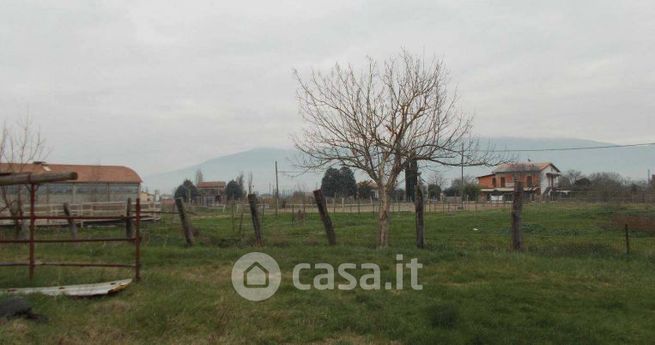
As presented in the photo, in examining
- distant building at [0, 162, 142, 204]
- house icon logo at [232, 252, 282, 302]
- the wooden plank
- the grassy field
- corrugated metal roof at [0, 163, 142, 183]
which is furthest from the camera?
corrugated metal roof at [0, 163, 142, 183]

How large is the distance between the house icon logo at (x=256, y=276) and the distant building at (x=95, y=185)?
1128 inches

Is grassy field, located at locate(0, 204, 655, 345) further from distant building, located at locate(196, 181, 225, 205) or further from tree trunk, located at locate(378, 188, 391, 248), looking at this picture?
distant building, located at locate(196, 181, 225, 205)

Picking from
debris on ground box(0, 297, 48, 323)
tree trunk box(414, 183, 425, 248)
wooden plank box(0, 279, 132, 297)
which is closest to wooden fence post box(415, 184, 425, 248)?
tree trunk box(414, 183, 425, 248)

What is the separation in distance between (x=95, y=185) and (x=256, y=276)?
110 feet

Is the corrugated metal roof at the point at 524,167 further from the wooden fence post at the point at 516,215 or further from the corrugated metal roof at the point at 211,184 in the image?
the wooden fence post at the point at 516,215

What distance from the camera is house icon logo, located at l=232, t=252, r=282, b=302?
7.61m

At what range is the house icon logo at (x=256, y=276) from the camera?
25.0ft

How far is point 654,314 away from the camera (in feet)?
21.0

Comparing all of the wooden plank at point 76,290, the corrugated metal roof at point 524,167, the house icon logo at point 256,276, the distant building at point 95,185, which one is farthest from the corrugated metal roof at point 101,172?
the corrugated metal roof at point 524,167

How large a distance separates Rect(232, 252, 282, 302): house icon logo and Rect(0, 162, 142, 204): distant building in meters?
28.7

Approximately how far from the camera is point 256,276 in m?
8.80

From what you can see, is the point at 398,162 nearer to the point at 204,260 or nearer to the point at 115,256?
the point at 204,260

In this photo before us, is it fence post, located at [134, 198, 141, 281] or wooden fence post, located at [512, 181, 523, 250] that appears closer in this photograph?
fence post, located at [134, 198, 141, 281]

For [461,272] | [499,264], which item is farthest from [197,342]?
[499,264]
